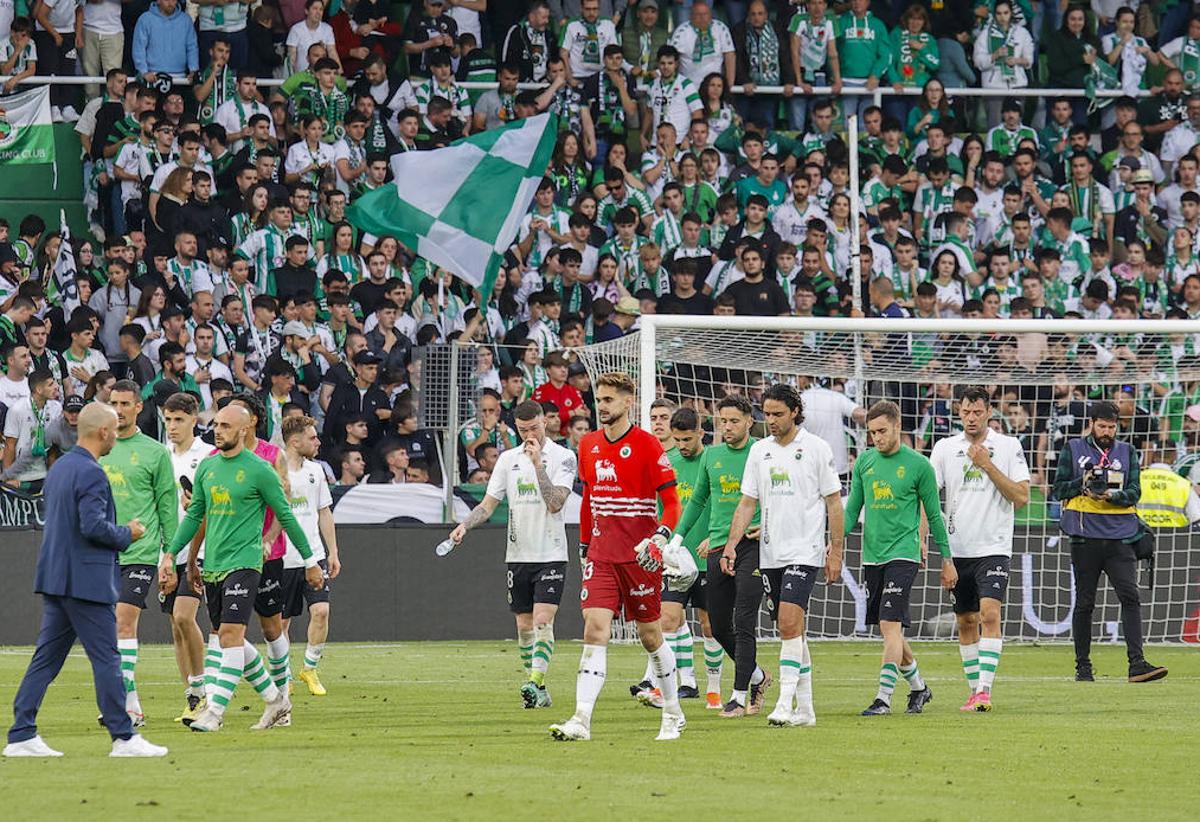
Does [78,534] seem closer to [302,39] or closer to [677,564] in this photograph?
[677,564]

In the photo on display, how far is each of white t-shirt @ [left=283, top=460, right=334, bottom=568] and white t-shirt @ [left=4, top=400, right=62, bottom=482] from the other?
600 cm

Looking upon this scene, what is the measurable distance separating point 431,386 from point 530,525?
6894 millimetres

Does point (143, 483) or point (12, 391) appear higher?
point (12, 391)

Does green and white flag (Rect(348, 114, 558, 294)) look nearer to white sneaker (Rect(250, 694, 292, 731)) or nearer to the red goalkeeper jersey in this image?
white sneaker (Rect(250, 694, 292, 731))

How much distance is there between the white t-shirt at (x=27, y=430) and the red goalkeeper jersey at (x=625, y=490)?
1056 centimetres

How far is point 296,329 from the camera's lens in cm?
2275

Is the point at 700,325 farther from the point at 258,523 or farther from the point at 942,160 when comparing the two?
the point at 942,160

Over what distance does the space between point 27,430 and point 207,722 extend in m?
9.43

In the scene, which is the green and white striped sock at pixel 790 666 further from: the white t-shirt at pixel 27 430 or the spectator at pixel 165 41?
the spectator at pixel 165 41

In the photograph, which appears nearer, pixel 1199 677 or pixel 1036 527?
pixel 1199 677

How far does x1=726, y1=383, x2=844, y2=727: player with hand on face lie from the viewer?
12633mm

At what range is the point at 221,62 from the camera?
80.6ft

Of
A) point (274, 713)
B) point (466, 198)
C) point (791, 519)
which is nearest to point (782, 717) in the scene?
point (791, 519)

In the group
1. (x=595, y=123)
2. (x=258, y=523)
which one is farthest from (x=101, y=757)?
(x=595, y=123)
